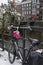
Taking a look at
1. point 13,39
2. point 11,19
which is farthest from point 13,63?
point 11,19

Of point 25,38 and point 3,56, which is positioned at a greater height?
point 25,38

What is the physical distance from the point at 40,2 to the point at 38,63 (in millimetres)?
6098

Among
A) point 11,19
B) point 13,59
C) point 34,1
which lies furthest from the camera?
point 34,1

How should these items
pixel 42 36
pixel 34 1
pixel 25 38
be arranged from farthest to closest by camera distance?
pixel 34 1
pixel 42 36
pixel 25 38

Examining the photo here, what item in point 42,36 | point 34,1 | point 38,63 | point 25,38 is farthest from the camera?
point 34,1

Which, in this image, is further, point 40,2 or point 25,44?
point 40,2

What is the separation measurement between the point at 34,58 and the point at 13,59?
1.02 meters

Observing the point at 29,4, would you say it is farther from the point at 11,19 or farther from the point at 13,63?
the point at 13,63

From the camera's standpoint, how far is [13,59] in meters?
3.30

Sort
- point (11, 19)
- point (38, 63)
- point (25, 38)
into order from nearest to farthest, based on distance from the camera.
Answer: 1. point (38, 63)
2. point (25, 38)
3. point (11, 19)

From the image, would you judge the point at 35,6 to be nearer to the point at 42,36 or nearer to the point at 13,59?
the point at 42,36

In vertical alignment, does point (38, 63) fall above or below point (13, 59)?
above

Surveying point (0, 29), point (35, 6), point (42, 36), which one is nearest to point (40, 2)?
point (35, 6)

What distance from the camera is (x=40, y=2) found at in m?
8.10
